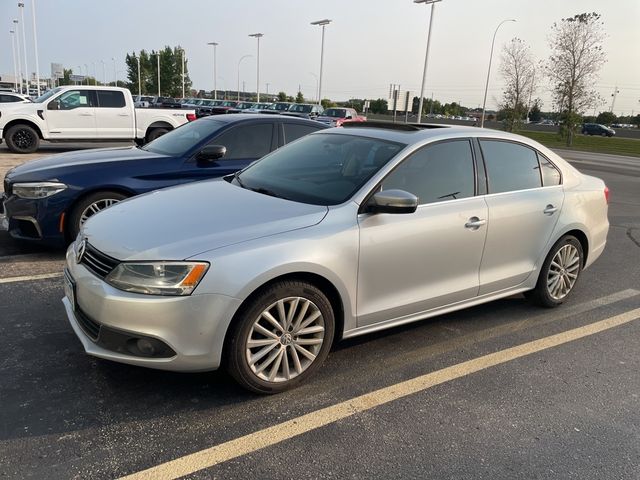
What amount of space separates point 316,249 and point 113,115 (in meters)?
13.7

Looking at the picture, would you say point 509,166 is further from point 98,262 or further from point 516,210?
point 98,262

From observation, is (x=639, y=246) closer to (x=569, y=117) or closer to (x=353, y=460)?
(x=353, y=460)

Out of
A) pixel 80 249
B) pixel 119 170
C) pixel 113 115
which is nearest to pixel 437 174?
pixel 80 249

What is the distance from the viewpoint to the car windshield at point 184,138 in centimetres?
618

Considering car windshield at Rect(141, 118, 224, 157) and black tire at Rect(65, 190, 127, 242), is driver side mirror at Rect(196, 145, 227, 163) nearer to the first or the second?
car windshield at Rect(141, 118, 224, 157)

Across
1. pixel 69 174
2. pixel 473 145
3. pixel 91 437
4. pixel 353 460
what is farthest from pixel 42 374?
pixel 473 145

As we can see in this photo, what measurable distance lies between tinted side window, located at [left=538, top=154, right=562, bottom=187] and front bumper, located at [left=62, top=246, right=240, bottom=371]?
3054 mm

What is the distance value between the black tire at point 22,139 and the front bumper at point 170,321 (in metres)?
13.8

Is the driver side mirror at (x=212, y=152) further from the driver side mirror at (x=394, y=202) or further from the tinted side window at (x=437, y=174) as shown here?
the driver side mirror at (x=394, y=202)

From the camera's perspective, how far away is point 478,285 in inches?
159

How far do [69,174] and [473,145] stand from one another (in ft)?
13.2

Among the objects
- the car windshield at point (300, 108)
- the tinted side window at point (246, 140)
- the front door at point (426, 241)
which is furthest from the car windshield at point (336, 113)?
the front door at point (426, 241)

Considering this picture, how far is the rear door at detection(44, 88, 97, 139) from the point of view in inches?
571

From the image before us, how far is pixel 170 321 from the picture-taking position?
9.09ft
